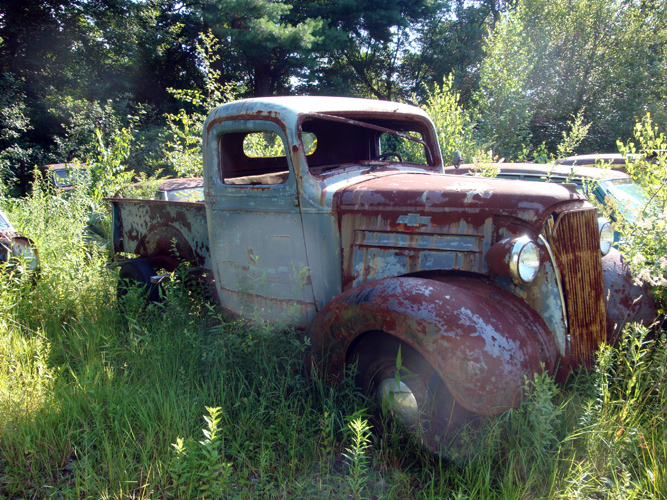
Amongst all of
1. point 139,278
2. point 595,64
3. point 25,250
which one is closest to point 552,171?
point 139,278

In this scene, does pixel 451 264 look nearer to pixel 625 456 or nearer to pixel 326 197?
pixel 326 197

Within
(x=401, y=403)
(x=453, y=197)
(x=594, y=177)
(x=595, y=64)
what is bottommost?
(x=401, y=403)

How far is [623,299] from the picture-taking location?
2988 millimetres

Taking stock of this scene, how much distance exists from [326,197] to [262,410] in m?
1.28

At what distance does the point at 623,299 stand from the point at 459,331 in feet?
5.25

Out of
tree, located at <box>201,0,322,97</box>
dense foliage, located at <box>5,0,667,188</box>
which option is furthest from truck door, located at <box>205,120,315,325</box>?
tree, located at <box>201,0,322,97</box>

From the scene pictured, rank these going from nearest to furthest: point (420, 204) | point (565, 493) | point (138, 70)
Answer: point (565, 493)
point (420, 204)
point (138, 70)

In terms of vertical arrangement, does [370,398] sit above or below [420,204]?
below

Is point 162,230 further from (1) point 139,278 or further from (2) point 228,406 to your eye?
(2) point 228,406

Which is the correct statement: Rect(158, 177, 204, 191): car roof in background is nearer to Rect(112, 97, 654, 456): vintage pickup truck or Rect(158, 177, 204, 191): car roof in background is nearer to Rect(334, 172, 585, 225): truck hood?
Rect(112, 97, 654, 456): vintage pickup truck

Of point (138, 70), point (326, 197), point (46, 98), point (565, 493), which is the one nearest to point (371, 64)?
point (138, 70)

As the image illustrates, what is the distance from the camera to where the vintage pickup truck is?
2.13 m

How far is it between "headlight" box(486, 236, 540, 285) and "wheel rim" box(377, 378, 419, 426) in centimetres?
74

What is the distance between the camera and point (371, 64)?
74.5 feet
